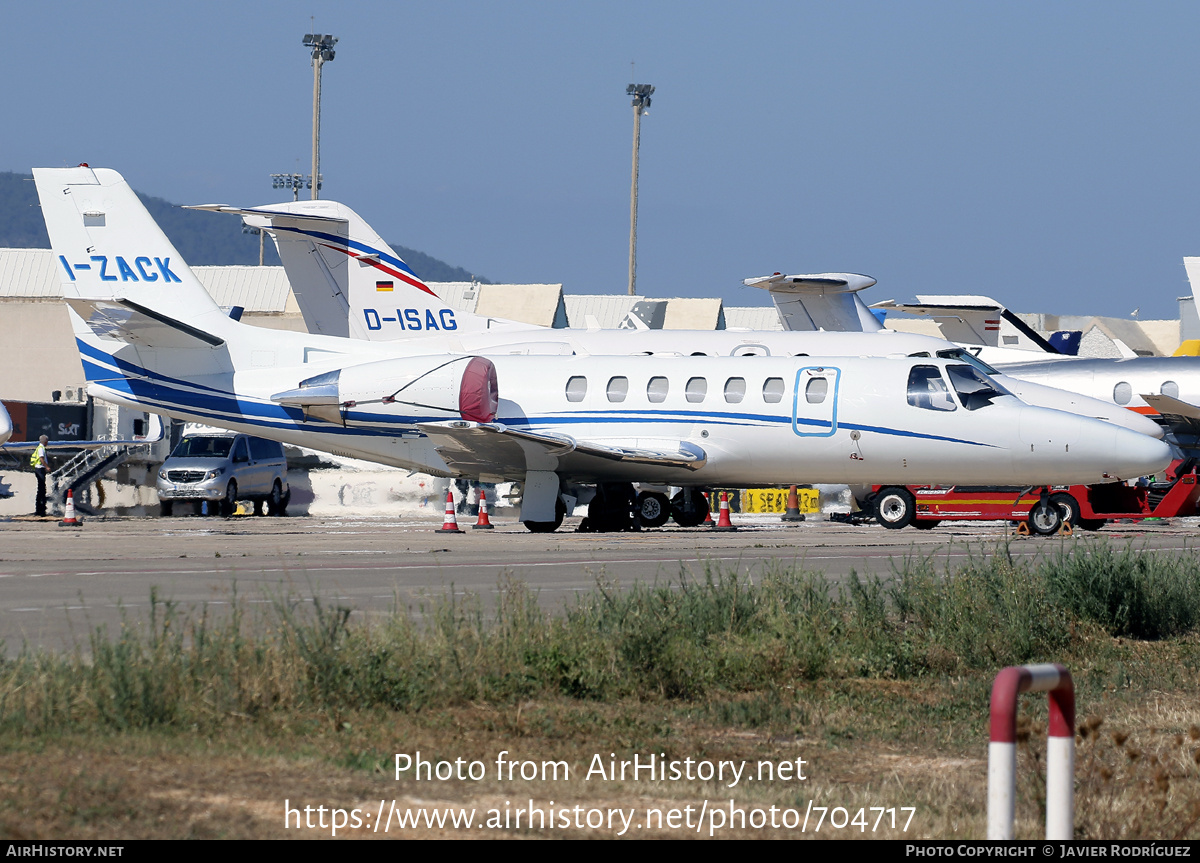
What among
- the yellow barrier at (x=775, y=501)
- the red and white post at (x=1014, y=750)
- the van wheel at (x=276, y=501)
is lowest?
the van wheel at (x=276, y=501)

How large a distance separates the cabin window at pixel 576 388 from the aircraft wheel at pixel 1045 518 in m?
9.61

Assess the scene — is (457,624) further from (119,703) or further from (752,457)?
(752,457)

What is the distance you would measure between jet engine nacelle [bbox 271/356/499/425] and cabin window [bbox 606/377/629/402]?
2061mm

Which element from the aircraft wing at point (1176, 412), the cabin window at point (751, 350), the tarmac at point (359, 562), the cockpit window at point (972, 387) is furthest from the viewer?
the aircraft wing at point (1176, 412)

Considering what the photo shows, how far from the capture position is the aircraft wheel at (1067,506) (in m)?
28.7

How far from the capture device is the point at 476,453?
25484 mm

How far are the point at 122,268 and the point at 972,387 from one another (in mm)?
16328

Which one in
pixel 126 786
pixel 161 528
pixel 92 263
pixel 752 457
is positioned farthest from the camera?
pixel 161 528

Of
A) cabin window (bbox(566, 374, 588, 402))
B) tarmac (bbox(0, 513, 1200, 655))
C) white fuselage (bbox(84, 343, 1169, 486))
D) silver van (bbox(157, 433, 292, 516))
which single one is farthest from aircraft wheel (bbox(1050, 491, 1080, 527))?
silver van (bbox(157, 433, 292, 516))

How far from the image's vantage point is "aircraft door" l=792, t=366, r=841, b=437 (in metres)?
24.7

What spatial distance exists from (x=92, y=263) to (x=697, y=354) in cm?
1217

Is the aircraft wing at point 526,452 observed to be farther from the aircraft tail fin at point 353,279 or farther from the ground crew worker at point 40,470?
the ground crew worker at point 40,470

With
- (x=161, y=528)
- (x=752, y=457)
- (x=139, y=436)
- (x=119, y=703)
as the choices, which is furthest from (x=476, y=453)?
(x=139, y=436)

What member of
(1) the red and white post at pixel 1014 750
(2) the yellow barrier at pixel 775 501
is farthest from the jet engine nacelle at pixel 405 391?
(1) the red and white post at pixel 1014 750
